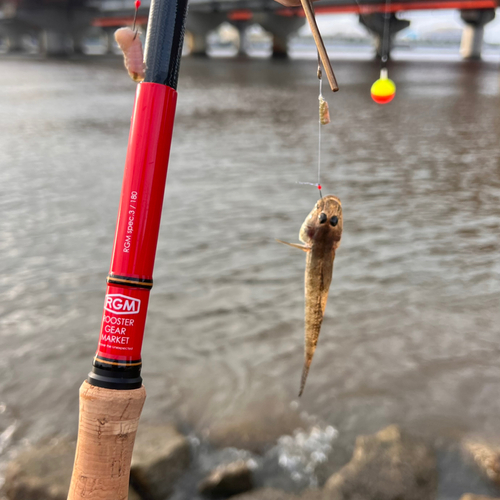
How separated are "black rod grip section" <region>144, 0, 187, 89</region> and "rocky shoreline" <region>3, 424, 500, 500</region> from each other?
284 cm

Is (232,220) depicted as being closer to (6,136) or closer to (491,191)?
(491,191)

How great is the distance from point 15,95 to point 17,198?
2083 centimetres

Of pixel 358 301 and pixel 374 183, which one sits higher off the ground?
pixel 374 183

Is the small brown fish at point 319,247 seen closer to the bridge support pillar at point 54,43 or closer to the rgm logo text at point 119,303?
the rgm logo text at point 119,303

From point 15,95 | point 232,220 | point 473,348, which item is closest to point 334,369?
point 473,348

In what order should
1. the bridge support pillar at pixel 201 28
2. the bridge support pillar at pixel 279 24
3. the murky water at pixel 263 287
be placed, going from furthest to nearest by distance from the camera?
the bridge support pillar at pixel 201 28
the bridge support pillar at pixel 279 24
the murky water at pixel 263 287

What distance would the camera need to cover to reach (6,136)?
17.0m

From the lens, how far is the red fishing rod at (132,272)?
2.07 m

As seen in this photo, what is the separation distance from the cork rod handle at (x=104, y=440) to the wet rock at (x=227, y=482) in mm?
1777

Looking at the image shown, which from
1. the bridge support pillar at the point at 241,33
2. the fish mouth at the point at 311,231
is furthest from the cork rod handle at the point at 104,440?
the bridge support pillar at the point at 241,33

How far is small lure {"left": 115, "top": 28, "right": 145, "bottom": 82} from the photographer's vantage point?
2076 mm

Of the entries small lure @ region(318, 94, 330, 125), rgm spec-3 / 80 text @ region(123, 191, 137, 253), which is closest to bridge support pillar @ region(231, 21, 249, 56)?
small lure @ region(318, 94, 330, 125)

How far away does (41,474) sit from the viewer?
3854 millimetres

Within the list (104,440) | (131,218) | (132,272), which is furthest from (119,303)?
(104,440)
